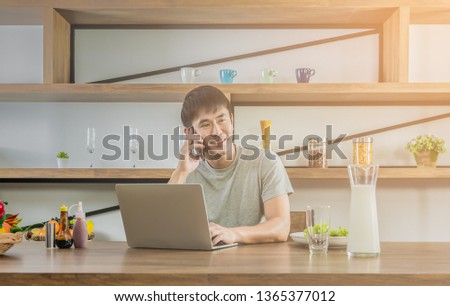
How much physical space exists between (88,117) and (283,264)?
8.10 feet

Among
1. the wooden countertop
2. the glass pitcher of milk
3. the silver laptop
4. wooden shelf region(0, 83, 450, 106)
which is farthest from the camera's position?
wooden shelf region(0, 83, 450, 106)

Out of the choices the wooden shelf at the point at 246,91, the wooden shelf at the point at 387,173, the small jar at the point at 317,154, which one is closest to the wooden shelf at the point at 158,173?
the wooden shelf at the point at 387,173

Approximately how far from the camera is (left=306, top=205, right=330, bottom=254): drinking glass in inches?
70.7

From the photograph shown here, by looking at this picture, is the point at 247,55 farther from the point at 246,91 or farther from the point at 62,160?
the point at 62,160

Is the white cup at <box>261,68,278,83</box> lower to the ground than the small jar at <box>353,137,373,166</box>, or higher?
higher

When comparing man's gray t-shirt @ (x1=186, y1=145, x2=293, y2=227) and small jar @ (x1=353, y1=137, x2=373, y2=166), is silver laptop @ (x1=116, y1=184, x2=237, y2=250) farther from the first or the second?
small jar @ (x1=353, y1=137, x2=373, y2=166)

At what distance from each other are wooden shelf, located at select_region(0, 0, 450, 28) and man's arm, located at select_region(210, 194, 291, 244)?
55.0 inches

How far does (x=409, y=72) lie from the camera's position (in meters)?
3.78

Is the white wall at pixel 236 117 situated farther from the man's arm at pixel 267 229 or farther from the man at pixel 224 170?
the man's arm at pixel 267 229

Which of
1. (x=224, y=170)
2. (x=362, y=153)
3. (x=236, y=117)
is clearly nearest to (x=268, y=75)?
(x=236, y=117)

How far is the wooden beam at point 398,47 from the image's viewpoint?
135 inches

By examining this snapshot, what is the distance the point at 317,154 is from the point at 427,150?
0.60 meters

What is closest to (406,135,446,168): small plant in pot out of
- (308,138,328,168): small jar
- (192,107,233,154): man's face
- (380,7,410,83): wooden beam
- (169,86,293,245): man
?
(380,7,410,83): wooden beam
